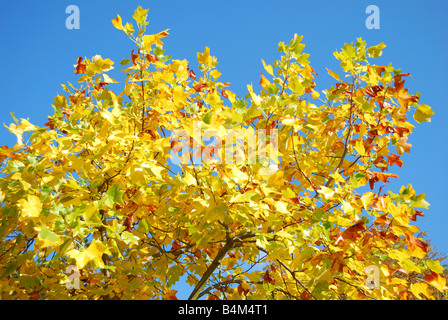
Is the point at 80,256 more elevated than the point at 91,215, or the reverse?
the point at 91,215

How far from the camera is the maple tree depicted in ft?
6.77

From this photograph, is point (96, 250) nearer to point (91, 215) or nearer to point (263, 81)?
point (91, 215)

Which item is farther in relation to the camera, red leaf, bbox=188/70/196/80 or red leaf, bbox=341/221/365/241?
red leaf, bbox=188/70/196/80

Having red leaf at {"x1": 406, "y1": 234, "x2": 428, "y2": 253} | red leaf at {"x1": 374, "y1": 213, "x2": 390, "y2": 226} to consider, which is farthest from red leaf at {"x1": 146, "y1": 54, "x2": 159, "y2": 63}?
red leaf at {"x1": 406, "y1": 234, "x2": 428, "y2": 253}

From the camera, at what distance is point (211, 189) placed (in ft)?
6.99

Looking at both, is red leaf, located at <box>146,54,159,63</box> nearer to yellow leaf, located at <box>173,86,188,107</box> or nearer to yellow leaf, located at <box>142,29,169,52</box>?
yellow leaf, located at <box>142,29,169,52</box>

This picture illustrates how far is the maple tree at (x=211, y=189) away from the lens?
206 cm

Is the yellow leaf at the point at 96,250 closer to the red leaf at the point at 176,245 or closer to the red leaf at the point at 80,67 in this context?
the red leaf at the point at 176,245

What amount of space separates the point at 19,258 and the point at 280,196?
210cm

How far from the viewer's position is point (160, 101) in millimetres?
2787

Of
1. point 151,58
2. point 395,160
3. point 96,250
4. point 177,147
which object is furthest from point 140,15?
point 395,160

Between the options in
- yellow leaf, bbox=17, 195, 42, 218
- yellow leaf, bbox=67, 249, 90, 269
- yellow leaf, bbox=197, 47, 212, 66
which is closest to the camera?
yellow leaf, bbox=67, 249, 90, 269

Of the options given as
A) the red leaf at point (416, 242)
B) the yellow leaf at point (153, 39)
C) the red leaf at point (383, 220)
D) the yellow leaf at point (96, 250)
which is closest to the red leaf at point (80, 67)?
the yellow leaf at point (153, 39)

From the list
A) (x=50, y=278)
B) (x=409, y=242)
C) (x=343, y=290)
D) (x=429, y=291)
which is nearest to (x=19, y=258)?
(x=50, y=278)
